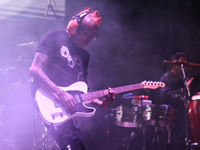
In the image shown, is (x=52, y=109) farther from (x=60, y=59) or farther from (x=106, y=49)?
(x=106, y=49)

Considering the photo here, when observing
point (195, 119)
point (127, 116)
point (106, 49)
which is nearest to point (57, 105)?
point (127, 116)

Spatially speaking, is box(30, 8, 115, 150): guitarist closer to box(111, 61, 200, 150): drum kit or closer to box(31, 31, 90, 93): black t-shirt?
box(31, 31, 90, 93): black t-shirt

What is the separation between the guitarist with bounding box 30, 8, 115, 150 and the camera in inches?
84.7

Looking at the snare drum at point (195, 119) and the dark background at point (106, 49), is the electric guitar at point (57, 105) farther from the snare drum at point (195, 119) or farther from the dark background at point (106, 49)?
the snare drum at point (195, 119)

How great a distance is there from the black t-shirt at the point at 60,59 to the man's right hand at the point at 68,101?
22cm

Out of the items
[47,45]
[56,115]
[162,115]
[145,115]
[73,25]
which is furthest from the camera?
[145,115]

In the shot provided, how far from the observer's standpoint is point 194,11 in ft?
21.0

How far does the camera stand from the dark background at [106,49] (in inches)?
155

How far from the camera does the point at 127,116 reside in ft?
16.9

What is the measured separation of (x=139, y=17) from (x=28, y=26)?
9.95 ft

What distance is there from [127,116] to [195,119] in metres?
1.48

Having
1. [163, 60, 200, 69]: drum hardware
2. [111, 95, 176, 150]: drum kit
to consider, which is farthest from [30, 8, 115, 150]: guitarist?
[111, 95, 176, 150]: drum kit

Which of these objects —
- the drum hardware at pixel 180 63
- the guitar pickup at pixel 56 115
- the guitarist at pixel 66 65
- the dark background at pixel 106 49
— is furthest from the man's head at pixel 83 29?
the drum hardware at pixel 180 63

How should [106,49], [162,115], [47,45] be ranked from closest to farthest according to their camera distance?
[47,45] → [162,115] → [106,49]
